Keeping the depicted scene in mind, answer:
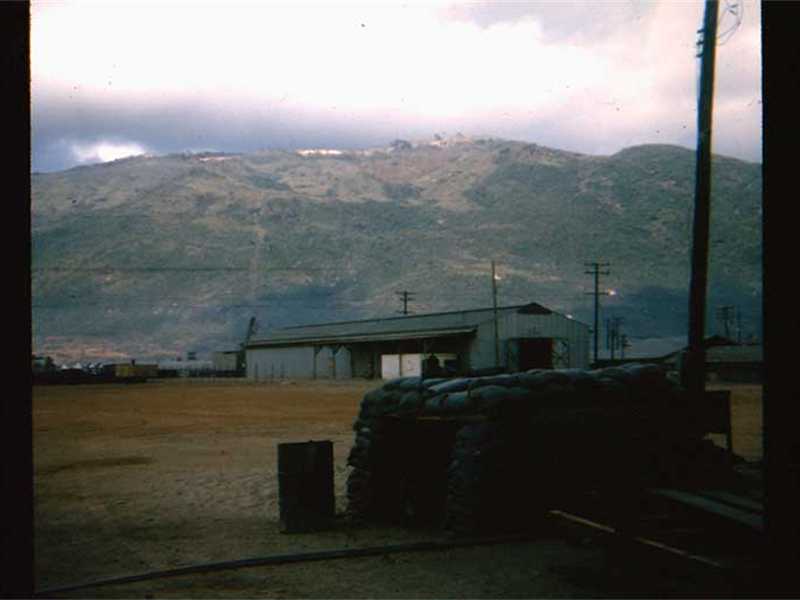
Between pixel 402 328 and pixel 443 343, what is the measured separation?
5.31 m

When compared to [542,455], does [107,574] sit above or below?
below

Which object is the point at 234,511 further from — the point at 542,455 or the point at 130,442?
the point at 130,442

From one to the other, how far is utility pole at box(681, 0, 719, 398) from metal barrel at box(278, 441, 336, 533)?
5764 millimetres

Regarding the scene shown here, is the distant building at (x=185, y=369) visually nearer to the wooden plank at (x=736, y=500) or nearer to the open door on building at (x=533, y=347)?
the open door on building at (x=533, y=347)

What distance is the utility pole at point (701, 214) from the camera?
12.4 m

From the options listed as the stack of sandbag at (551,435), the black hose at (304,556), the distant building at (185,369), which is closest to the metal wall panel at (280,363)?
the distant building at (185,369)

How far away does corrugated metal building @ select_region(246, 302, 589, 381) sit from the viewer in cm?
6206

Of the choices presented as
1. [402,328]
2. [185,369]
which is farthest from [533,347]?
[185,369]

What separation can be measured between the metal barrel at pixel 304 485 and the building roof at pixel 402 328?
51.9m

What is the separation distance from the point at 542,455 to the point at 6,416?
18.8ft

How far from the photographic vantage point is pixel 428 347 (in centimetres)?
6638

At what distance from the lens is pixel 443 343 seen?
65.3m

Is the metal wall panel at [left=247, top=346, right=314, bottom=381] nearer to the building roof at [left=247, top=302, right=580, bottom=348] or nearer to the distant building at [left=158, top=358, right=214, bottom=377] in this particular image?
the building roof at [left=247, top=302, right=580, bottom=348]

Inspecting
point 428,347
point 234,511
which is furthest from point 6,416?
point 428,347
